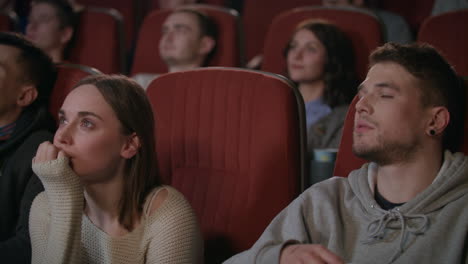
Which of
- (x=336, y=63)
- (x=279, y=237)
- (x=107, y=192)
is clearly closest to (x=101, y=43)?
(x=336, y=63)

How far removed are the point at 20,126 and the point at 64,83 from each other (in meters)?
0.20

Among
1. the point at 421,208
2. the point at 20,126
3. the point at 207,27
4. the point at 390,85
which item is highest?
the point at 390,85

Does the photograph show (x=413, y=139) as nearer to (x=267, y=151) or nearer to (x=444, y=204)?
(x=444, y=204)

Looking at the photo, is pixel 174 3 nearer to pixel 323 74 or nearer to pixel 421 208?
pixel 323 74

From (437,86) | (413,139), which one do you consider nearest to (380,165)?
(413,139)

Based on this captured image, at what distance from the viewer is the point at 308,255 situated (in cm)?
121

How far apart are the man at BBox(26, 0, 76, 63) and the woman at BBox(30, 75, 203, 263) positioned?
57.8 inches

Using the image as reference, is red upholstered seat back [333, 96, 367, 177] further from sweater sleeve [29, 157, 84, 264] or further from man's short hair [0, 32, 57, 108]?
man's short hair [0, 32, 57, 108]

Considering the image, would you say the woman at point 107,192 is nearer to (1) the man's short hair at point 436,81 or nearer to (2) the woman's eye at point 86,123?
(2) the woman's eye at point 86,123

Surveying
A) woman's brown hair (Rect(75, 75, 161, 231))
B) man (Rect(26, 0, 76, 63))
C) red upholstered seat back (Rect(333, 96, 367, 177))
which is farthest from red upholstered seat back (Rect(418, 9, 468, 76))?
man (Rect(26, 0, 76, 63))

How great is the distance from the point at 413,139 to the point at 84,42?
194 centimetres

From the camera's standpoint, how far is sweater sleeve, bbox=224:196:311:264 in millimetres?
1297

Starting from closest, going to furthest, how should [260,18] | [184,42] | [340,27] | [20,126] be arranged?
[20,126]
[340,27]
[184,42]
[260,18]

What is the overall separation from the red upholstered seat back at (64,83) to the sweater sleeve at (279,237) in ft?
2.56
